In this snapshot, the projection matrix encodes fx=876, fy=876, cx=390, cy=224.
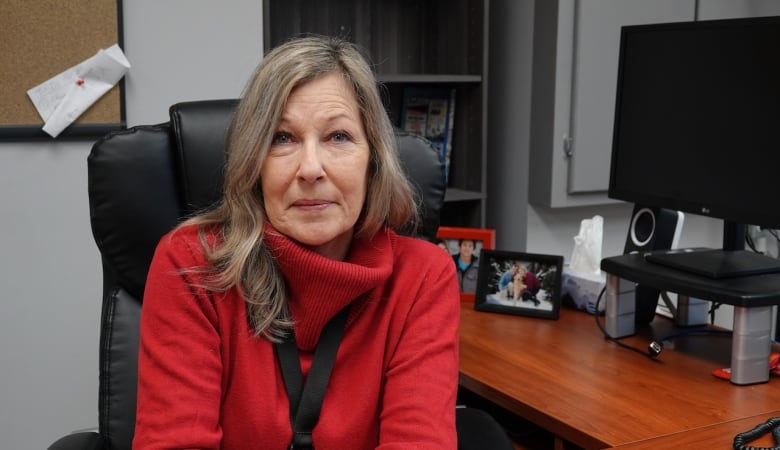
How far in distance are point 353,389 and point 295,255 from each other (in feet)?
0.74

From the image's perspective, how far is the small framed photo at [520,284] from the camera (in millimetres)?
2012

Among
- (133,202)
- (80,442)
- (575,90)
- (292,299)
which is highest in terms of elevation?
(575,90)

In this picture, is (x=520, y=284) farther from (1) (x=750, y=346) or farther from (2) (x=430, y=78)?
Result: (2) (x=430, y=78)

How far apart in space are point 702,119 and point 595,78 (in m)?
1.02

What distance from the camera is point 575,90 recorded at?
2.67 m

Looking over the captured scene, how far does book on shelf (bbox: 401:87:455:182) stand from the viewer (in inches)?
112

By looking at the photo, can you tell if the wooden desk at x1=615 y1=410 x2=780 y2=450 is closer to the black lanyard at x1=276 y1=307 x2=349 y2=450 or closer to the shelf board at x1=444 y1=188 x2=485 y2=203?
the black lanyard at x1=276 y1=307 x2=349 y2=450

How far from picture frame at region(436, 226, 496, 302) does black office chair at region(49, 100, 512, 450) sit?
0.72 meters

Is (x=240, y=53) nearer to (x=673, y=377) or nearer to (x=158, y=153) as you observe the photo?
(x=158, y=153)

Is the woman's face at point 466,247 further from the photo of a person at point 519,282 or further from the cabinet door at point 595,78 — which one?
Answer: the cabinet door at point 595,78

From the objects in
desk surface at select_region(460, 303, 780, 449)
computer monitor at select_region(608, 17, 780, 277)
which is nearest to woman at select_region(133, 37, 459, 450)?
desk surface at select_region(460, 303, 780, 449)

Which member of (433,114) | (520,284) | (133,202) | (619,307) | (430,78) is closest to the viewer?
(133,202)

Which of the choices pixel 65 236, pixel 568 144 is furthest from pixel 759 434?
pixel 65 236

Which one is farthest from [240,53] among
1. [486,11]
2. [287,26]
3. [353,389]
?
[353,389]
